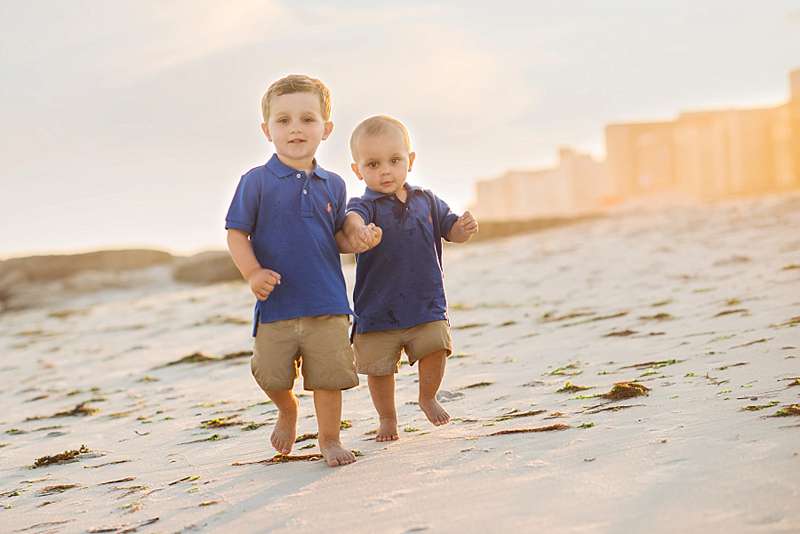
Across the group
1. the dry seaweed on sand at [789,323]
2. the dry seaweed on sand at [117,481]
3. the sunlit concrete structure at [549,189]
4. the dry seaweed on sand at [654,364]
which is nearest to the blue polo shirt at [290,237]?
the dry seaweed on sand at [117,481]

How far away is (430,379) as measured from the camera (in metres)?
3.31

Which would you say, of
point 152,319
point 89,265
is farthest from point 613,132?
point 152,319

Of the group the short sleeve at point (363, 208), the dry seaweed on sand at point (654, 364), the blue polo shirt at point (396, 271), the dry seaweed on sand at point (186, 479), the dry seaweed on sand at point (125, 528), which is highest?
the short sleeve at point (363, 208)

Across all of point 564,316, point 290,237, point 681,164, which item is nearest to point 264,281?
point 290,237

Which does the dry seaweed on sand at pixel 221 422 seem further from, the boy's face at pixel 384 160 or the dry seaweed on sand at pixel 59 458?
the boy's face at pixel 384 160

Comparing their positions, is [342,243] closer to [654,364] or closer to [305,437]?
[305,437]

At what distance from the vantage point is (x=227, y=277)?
13.5 metres

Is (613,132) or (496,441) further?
(613,132)

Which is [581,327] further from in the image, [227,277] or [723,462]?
[227,277]

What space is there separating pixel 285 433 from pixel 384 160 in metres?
0.99

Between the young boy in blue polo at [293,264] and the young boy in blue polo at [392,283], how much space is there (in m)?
0.24

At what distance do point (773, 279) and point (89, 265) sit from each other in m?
12.0

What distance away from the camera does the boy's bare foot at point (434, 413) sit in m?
3.21

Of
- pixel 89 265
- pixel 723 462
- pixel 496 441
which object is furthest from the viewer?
pixel 89 265
